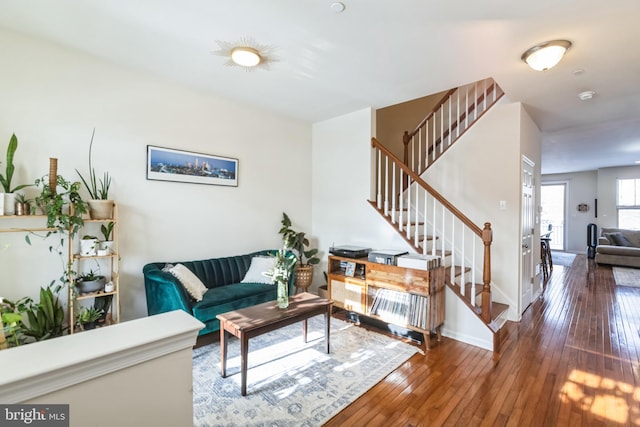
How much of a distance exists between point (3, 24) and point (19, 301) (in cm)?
223

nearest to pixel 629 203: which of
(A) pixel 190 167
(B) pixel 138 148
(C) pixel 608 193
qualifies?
(C) pixel 608 193

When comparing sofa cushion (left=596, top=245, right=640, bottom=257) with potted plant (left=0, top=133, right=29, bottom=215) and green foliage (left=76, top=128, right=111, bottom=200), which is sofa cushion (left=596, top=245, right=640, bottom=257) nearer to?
green foliage (left=76, top=128, right=111, bottom=200)

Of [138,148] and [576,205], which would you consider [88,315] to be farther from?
[576,205]

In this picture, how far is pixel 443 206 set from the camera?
11.2ft

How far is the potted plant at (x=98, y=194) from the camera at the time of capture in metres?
2.64

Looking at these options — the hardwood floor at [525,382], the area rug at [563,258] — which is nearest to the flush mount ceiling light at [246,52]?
the hardwood floor at [525,382]

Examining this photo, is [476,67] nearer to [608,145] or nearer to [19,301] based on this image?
[19,301]

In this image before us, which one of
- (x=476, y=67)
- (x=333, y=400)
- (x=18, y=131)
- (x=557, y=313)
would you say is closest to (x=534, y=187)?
(x=557, y=313)

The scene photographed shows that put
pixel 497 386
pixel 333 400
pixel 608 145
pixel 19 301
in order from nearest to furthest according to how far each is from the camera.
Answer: pixel 333 400 → pixel 497 386 → pixel 19 301 → pixel 608 145

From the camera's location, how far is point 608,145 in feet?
19.7

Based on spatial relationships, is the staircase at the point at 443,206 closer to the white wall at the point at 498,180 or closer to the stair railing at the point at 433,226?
the stair railing at the point at 433,226

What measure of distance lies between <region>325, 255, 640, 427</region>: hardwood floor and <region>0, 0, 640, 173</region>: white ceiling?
2.67 metres

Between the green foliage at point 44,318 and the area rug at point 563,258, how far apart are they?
30.7 ft

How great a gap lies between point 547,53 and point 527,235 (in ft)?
7.85
